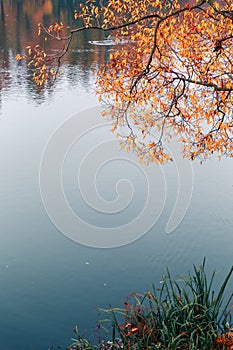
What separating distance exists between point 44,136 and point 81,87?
994 centimetres

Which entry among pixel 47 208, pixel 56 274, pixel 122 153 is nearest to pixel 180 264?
pixel 56 274

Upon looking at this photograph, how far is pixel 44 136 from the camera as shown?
2592 centimetres

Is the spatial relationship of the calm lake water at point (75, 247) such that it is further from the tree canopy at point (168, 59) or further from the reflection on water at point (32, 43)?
the reflection on water at point (32, 43)

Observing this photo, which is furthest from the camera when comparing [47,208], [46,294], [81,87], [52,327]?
[81,87]

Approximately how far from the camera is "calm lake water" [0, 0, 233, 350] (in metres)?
12.8

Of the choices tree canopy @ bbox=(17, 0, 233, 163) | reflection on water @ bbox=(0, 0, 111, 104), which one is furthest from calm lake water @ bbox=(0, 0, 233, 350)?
reflection on water @ bbox=(0, 0, 111, 104)

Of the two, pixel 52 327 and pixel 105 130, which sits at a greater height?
pixel 105 130

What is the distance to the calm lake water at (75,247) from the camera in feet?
41.9

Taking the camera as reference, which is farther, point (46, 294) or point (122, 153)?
point (122, 153)

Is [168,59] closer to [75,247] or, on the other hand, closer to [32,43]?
[75,247]

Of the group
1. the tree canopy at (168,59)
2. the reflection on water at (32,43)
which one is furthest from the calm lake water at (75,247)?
the reflection on water at (32,43)

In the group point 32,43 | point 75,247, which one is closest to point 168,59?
point 75,247

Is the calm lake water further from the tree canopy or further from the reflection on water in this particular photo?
the reflection on water

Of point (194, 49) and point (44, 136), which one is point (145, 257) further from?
point (44, 136)
